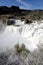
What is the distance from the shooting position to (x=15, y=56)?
11398 mm

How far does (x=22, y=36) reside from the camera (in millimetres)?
17203

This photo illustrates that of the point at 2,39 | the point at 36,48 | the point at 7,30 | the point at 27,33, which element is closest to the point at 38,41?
the point at 36,48

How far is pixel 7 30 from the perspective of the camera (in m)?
19.6

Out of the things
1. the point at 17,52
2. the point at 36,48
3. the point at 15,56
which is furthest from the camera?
the point at 36,48

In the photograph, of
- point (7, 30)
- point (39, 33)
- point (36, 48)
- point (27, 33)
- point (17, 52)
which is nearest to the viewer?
point (17, 52)

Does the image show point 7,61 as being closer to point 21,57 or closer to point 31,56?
point 21,57

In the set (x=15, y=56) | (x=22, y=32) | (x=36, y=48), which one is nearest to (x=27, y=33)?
(x=22, y=32)

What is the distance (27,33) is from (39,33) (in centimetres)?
183

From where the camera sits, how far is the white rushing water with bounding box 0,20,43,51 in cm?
1419

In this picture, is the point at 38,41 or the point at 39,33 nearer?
the point at 38,41

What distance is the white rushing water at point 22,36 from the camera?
14193 mm

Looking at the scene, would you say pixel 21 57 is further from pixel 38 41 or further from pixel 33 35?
pixel 33 35

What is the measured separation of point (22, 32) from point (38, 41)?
404 cm

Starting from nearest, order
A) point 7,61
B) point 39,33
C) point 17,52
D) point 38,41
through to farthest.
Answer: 1. point 7,61
2. point 17,52
3. point 38,41
4. point 39,33
